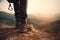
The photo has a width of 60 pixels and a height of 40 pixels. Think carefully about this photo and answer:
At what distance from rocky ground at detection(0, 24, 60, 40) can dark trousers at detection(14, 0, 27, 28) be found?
0.09m

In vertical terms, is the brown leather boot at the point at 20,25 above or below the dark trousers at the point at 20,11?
below

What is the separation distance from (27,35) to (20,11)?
0.22 m

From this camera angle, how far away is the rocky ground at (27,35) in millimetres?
1520

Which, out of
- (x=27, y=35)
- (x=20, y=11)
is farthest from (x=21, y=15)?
(x=27, y=35)

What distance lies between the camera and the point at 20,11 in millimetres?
1520

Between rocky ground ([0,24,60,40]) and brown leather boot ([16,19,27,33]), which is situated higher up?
brown leather boot ([16,19,27,33])

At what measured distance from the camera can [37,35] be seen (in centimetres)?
154

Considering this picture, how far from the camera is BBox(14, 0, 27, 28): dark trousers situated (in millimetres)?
1497

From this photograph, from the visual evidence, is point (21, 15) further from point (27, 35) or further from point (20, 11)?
point (27, 35)

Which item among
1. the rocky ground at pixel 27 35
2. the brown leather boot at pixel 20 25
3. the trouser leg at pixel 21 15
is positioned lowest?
the rocky ground at pixel 27 35

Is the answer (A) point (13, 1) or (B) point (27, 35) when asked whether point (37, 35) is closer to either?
(B) point (27, 35)

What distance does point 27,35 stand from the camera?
155 cm

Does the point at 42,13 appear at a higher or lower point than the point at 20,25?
higher

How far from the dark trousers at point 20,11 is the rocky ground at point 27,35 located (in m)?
0.09
